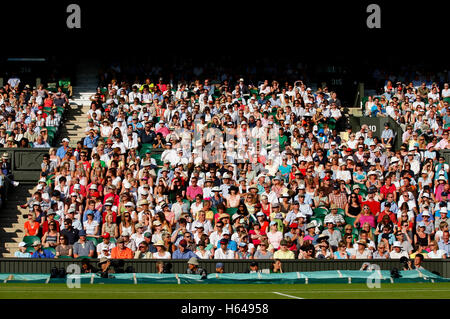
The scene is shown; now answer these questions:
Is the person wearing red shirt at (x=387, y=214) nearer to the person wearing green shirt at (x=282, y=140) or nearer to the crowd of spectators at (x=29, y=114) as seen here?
the person wearing green shirt at (x=282, y=140)

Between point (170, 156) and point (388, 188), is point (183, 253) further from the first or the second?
point (388, 188)

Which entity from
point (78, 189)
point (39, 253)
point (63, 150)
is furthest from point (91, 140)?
point (39, 253)

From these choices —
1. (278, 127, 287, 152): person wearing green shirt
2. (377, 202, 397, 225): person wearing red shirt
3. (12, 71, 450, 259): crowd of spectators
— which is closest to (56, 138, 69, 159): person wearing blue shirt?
(12, 71, 450, 259): crowd of spectators

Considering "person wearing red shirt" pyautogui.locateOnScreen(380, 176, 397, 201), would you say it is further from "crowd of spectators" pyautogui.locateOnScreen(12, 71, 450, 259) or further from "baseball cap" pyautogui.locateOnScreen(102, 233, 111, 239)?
"baseball cap" pyautogui.locateOnScreen(102, 233, 111, 239)

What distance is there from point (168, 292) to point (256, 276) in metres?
1.98

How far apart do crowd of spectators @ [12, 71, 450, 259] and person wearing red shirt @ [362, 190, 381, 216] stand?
27 mm

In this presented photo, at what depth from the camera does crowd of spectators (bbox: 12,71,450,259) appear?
63.9ft

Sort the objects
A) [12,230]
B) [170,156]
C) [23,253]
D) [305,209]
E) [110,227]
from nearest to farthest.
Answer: [23,253], [110,227], [305,209], [12,230], [170,156]

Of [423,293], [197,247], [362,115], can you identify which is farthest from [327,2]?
[423,293]

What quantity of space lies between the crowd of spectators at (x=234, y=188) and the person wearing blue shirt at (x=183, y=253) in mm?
20

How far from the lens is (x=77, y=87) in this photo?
29.8m

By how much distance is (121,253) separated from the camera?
19.1 metres

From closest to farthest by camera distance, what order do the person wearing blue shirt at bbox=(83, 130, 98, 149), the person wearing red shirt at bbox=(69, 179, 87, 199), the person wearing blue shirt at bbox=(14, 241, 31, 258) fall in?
the person wearing blue shirt at bbox=(14, 241, 31, 258), the person wearing red shirt at bbox=(69, 179, 87, 199), the person wearing blue shirt at bbox=(83, 130, 98, 149)

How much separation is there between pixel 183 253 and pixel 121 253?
1315 mm
